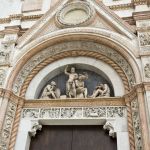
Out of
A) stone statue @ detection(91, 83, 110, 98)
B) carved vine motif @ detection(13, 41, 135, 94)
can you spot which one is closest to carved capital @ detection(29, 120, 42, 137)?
carved vine motif @ detection(13, 41, 135, 94)

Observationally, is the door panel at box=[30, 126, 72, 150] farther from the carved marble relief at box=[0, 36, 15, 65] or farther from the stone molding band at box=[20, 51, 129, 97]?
the carved marble relief at box=[0, 36, 15, 65]

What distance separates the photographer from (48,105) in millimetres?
6008

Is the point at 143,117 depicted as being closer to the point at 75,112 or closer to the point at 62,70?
the point at 75,112

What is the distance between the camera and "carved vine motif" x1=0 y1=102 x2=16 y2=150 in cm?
539

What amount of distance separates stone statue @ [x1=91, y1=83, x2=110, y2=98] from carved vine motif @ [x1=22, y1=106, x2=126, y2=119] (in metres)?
0.41

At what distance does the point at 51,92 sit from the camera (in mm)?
6332

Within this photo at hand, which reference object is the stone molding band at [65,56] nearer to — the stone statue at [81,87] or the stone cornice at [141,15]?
the stone statue at [81,87]

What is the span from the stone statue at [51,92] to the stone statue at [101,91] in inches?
38.2

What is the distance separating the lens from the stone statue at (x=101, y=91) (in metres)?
6.04

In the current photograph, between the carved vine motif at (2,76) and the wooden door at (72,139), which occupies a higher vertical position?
the carved vine motif at (2,76)

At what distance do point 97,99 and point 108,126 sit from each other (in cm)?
70

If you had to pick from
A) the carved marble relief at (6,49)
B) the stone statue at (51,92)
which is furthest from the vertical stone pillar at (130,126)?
the carved marble relief at (6,49)

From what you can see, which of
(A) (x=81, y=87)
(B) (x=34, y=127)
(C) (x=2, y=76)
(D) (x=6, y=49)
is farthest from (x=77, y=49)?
(B) (x=34, y=127)

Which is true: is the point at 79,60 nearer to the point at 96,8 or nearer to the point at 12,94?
the point at 96,8
